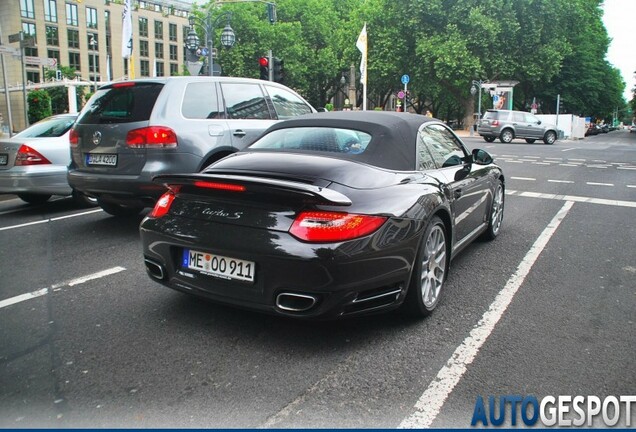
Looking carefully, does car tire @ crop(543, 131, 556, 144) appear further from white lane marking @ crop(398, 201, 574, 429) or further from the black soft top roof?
the black soft top roof

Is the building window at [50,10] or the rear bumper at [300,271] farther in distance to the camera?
the building window at [50,10]

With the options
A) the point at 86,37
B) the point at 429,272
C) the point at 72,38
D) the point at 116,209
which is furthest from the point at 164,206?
the point at 86,37

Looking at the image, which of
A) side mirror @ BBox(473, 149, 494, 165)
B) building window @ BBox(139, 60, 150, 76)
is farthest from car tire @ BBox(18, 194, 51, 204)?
building window @ BBox(139, 60, 150, 76)

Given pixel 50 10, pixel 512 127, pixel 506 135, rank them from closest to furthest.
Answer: pixel 512 127 → pixel 506 135 → pixel 50 10

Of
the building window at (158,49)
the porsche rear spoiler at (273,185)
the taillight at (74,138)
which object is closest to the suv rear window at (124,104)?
the taillight at (74,138)

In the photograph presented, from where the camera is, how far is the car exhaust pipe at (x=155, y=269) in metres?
3.63

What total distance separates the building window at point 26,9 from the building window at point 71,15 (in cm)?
499

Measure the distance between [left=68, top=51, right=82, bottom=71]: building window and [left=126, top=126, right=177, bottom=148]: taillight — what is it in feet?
260

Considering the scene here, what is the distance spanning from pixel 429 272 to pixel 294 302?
120 centimetres

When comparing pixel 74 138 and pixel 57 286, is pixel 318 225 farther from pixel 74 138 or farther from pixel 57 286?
pixel 74 138

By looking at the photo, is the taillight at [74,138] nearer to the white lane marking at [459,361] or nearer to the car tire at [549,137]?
the white lane marking at [459,361]

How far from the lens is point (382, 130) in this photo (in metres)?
4.14

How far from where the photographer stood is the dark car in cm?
311

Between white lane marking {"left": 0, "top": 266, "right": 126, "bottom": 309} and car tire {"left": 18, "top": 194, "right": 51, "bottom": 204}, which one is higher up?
car tire {"left": 18, "top": 194, "right": 51, "bottom": 204}
